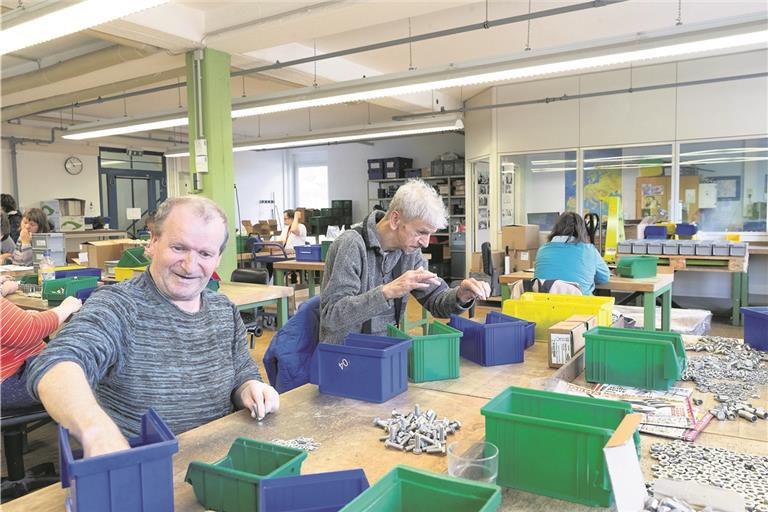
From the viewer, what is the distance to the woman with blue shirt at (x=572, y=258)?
4.04 meters

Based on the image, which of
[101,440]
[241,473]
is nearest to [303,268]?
[101,440]

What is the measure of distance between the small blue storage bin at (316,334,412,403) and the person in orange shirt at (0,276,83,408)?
1414 millimetres

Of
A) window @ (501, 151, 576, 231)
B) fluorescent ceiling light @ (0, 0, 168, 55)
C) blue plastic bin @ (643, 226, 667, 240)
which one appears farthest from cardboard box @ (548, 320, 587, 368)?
window @ (501, 151, 576, 231)

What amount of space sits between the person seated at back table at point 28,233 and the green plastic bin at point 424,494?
559cm

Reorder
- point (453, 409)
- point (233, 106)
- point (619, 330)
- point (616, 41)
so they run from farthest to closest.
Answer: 1. point (233, 106)
2. point (616, 41)
3. point (619, 330)
4. point (453, 409)

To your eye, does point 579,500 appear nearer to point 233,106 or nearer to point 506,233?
point 233,106

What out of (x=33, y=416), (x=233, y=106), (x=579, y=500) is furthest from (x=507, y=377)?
(x=233, y=106)

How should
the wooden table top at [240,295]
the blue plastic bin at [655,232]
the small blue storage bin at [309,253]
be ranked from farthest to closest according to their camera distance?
the small blue storage bin at [309,253] → the blue plastic bin at [655,232] → the wooden table top at [240,295]

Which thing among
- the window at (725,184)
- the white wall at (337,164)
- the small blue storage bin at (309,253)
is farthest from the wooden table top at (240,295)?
the white wall at (337,164)

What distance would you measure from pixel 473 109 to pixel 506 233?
6.69 ft

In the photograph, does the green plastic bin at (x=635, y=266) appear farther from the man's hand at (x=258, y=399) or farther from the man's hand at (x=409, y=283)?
the man's hand at (x=258, y=399)

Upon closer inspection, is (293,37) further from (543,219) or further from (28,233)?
(543,219)

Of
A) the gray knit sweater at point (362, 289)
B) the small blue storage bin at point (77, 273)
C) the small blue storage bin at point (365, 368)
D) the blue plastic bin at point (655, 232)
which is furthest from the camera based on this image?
the blue plastic bin at point (655, 232)

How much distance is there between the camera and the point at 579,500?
43.3 inches
